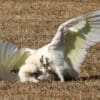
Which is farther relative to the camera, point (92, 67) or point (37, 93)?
point (92, 67)

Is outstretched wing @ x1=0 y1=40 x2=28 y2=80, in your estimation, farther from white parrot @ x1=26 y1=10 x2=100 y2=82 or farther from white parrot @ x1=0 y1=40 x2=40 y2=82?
white parrot @ x1=26 y1=10 x2=100 y2=82

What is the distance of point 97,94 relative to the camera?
Result: 7082 millimetres

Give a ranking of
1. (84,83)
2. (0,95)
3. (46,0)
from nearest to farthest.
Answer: (0,95)
(84,83)
(46,0)

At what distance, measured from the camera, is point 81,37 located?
7.97 metres

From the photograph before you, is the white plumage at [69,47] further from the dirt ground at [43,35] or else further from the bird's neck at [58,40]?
the dirt ground at [43,35]

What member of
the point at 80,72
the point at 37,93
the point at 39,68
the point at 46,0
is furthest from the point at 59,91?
the point at 46,0

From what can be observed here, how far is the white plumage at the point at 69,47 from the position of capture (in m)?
7.83

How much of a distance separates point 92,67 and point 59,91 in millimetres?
1682

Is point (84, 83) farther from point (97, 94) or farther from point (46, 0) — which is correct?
point (46, 0)

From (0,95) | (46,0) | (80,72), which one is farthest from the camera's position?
(46,0)

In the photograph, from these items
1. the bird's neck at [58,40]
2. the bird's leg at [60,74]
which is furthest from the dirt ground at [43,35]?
the bird's neck at [58,40]

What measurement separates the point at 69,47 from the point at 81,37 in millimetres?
195

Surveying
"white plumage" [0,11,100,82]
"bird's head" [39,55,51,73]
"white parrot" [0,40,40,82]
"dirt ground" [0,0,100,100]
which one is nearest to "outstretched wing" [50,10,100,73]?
"white plumage" [0,11,100,82]

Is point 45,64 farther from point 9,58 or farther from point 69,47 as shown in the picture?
point 9,58
